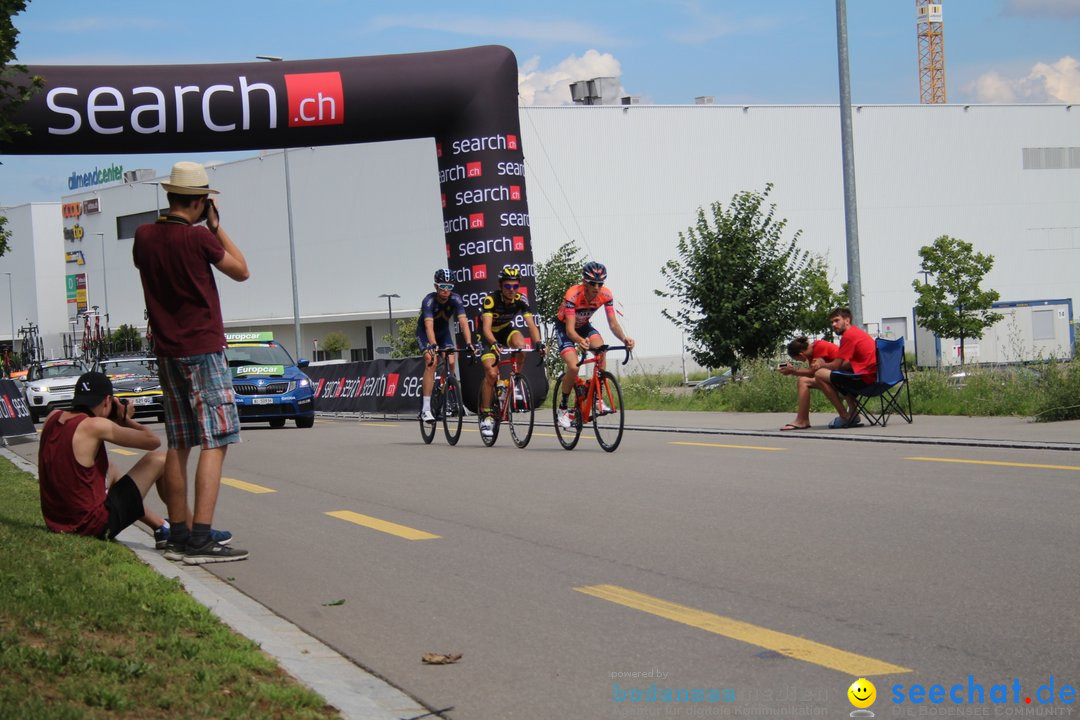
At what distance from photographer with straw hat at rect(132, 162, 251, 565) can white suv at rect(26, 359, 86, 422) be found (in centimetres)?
2609

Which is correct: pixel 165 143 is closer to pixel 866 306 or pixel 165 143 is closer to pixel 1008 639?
pixel 1008 639

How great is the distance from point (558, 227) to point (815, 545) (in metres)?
62.9

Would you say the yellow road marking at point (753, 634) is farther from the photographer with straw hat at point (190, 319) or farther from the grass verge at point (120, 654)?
the photographer with straw hat at point (190, 319)

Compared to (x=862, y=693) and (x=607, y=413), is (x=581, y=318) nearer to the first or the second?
(x=607, y=413)

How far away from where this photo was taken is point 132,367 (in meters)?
28.3

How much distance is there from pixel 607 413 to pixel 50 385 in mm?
23423

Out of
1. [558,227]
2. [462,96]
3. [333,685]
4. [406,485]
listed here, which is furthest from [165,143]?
[558,227]

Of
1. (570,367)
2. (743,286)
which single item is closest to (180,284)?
(570,367)

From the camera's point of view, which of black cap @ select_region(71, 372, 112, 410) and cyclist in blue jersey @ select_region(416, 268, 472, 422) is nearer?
black cap @ select_region(71, 372, 112, 410)

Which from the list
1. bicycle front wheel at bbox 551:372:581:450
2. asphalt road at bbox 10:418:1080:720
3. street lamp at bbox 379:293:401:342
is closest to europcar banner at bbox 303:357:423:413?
bicycle front wheel at bbox 551:372:581:450

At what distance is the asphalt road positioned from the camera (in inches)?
177

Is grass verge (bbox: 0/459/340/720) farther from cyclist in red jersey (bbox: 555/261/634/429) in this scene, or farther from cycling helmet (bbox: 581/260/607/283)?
cycling helmet (bbox: 581/260/607/283)

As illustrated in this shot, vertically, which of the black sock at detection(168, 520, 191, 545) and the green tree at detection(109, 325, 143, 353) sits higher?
the green tree at detection(109, 325, 143, 353)

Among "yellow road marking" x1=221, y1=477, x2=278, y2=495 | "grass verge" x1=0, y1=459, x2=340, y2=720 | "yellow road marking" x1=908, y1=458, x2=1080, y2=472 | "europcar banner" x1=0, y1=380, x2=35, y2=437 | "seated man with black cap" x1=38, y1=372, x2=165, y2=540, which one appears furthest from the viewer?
"europcar banner" x1=0, y1=380, x2=35, y2=437
